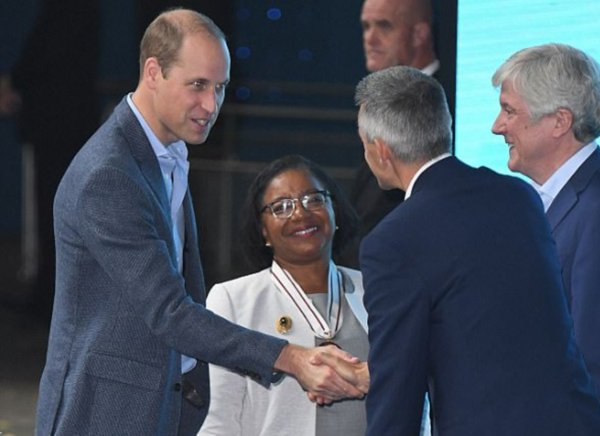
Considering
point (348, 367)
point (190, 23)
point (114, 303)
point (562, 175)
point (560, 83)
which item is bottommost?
point (348, 367)

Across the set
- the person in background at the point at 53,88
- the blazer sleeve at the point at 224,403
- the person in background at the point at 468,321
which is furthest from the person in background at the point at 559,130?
the person in background at the point at 53,88

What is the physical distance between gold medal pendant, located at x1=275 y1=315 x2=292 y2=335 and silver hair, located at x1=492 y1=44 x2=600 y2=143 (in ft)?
3.13

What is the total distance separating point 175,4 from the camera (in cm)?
604

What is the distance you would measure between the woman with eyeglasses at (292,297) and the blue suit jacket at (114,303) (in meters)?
0.49

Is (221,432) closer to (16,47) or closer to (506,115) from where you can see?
(506,115)

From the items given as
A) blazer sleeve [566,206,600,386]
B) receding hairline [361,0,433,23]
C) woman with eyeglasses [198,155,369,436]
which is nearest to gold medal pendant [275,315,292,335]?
woman with eyeglasses [198,155,369,436]

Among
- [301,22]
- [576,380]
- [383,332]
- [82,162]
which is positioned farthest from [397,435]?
[301,22]

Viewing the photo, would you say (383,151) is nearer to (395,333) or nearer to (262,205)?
(395,333)

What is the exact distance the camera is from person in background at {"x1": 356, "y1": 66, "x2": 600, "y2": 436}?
277 cm

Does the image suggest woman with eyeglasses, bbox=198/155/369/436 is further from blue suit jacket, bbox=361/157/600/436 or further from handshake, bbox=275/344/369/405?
blue suit jacket, bbox=361/157/600/436

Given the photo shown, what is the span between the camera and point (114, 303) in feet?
10.5

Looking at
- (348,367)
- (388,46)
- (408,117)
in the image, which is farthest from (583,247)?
(388,46)

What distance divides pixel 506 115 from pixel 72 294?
1111 mm

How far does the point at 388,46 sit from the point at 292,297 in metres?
1.46
